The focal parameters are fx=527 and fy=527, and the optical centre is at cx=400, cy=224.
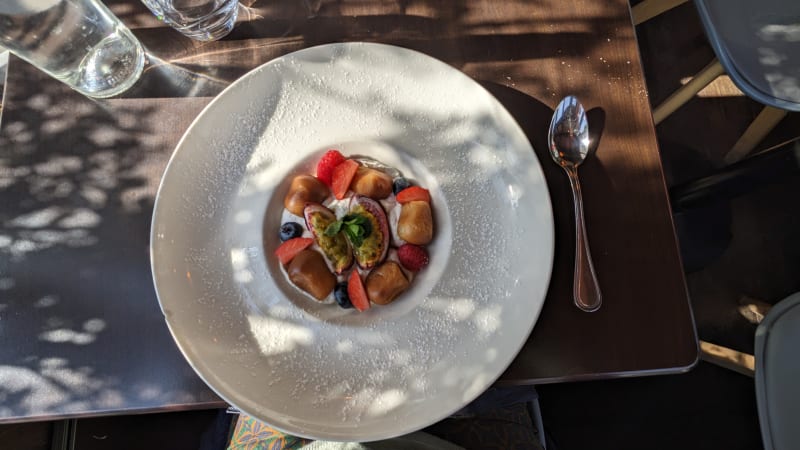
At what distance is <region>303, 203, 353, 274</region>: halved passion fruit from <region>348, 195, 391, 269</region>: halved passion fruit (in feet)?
0.05

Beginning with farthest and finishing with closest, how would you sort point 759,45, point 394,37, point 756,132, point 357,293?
point 756,132
point 759,45
point 394,37
point 357,293

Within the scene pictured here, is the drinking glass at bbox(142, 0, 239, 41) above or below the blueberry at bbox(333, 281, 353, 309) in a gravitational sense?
above

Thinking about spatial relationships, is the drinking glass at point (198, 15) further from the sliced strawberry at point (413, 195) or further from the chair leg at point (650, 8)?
the chair leg at point (650, 8)

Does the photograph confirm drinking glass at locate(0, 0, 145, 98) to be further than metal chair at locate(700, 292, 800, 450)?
No

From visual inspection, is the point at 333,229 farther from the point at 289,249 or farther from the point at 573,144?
the point at 573,144

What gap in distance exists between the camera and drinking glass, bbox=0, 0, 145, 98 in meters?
0.78

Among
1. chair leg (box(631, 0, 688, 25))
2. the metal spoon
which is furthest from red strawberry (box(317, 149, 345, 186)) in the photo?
chair leg (box(631, 0, 688, 25))

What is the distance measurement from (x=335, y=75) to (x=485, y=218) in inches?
12.8

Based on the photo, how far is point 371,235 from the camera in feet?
2.72

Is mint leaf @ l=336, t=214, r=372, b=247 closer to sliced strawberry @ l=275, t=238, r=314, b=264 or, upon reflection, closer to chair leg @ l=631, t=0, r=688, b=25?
sliced strawberry @ l=275, t=238, r=314, b=264

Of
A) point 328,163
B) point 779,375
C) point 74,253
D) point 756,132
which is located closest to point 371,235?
point 328,163

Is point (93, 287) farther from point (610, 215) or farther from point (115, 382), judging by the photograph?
point (610, 215)

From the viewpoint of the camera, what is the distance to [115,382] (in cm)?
75

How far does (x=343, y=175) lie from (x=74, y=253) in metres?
0.43
